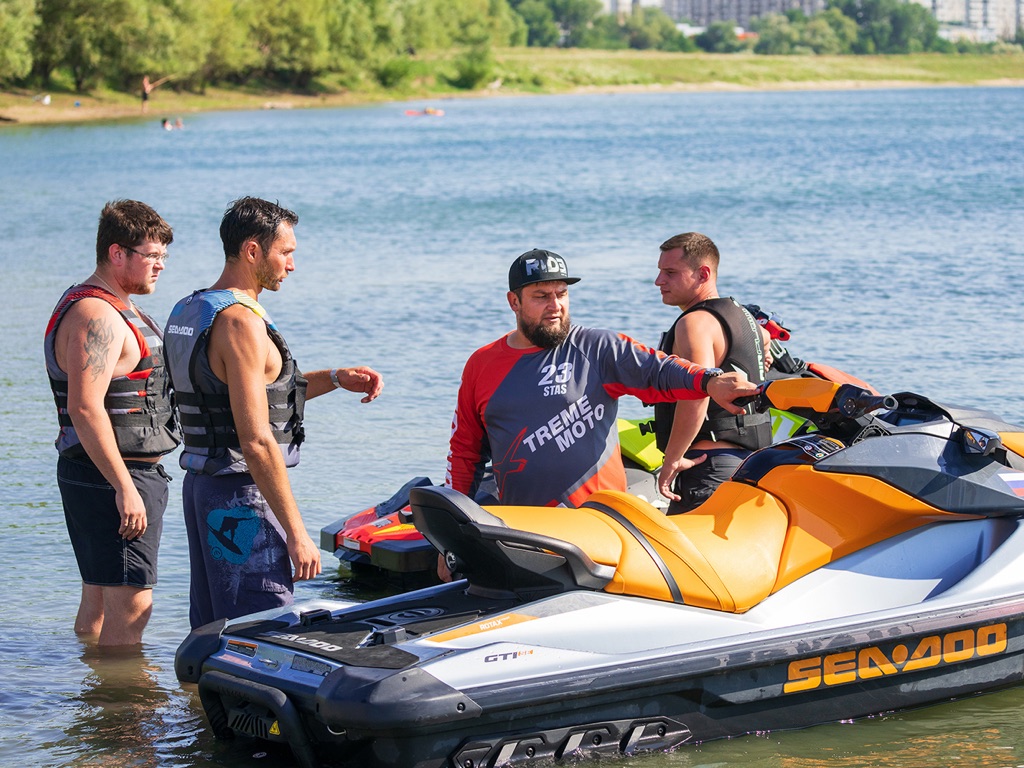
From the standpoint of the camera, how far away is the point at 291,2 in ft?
307

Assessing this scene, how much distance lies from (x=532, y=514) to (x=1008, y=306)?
498 inches

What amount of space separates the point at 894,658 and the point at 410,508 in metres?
2.75

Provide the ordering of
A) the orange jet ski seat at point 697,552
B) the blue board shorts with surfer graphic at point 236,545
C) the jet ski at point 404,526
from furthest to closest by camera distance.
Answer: the jet ski at point 404,526 → the blue board shorts with surfer graphic at point 236,545 → the orange jet ski seat at point 697,552

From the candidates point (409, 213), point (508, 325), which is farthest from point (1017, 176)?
point (508, 325)

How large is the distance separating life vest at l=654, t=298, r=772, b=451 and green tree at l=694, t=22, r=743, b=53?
177 meters

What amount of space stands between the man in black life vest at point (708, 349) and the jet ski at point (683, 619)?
845 millimetres

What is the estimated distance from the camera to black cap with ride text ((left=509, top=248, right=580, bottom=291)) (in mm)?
5121

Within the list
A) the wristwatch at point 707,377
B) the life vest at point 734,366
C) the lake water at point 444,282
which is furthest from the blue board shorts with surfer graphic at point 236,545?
the life vest at point 734,366

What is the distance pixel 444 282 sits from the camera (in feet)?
63.4

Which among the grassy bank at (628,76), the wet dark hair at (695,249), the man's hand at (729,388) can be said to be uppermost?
the grassy bank at (628,76)

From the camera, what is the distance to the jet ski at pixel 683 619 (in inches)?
173

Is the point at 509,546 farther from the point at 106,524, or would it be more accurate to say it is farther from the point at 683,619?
the point at 106,524

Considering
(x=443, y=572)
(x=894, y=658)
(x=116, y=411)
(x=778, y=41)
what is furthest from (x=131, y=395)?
(x=778, y=41)

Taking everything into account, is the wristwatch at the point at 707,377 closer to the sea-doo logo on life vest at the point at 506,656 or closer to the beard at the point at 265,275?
the sea-doo logo on life vest at the point at 506,656
